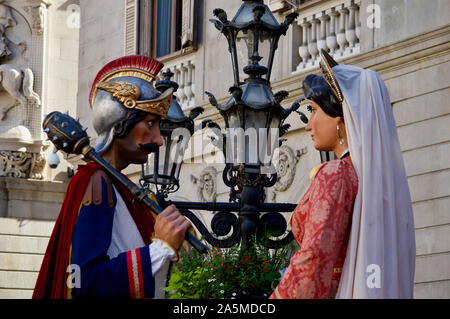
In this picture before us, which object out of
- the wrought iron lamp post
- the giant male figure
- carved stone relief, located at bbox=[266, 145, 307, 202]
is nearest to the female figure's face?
the giant male figure

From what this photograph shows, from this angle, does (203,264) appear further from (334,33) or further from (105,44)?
(105,44)

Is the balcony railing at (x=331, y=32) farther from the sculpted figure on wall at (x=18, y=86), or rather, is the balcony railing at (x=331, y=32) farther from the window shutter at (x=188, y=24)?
the sculpted figure on wall at (x=18, y=86)

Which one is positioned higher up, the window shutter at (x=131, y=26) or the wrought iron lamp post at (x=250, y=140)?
the window shutter at (x=131, y=26)

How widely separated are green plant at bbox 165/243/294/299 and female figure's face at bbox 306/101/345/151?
1.05 m

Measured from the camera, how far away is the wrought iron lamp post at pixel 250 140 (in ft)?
25.4

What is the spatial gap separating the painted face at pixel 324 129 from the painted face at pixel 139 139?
78 centimetres

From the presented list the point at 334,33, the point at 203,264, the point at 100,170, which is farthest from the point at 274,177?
the point at 334,33

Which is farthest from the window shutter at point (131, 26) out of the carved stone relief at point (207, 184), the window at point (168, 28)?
the carved stone relief at point (207, 184)

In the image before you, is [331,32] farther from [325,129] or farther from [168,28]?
[325,129]

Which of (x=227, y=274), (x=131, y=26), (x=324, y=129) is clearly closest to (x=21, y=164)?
(x=131, y=26)

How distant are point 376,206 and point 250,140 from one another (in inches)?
131

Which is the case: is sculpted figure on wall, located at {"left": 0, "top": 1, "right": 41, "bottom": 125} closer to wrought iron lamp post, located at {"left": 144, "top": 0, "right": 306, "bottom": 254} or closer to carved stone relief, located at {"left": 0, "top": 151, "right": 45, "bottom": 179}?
carved stone relief, located at {"left": 0, "top": 151, "right": 45, "bottom": 179}

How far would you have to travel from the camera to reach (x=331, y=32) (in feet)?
42.6

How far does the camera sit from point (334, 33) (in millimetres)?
13000
